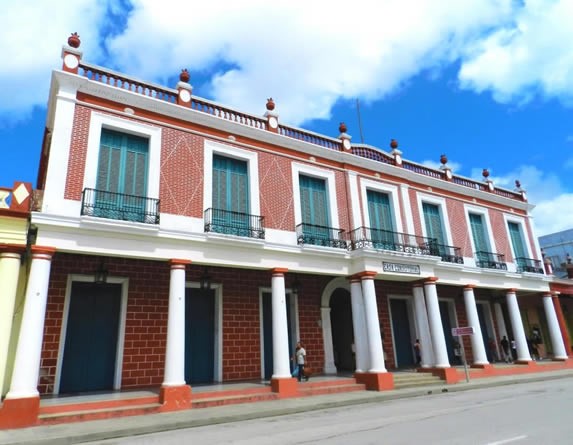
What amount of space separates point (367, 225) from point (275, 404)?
754cm

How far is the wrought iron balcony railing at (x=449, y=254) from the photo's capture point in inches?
675

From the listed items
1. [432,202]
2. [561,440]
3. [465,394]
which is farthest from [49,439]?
[432,202]

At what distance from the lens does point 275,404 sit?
34.4ft

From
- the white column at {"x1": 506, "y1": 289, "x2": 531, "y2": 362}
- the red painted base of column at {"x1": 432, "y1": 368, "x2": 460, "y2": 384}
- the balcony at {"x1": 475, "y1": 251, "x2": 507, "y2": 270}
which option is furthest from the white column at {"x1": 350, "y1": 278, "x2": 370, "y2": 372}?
the white column at {"x1": 506, "y1": 289, "x2": 531, "y2": 362}

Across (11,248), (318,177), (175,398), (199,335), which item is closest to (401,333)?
(318,177)

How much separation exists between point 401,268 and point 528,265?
10.1 m

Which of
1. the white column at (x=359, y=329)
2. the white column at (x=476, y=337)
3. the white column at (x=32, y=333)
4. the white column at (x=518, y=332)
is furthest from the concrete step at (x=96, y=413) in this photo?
the white column at (x=518, y=332)

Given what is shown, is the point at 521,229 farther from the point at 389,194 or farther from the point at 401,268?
the point at 401,268

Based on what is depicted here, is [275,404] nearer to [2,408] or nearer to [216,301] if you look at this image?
[216,301]

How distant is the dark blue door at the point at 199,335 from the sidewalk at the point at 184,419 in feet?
9.95

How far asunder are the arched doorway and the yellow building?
12.0m

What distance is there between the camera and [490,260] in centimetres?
1903

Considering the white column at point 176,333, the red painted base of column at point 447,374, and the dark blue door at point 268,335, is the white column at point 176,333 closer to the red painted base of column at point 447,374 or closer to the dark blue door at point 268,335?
the dark blue door at point 268,335

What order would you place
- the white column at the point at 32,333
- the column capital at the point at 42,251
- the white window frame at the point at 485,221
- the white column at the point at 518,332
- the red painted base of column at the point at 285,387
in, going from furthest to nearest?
1. the white window frame at the point at 485,221
2. the white column at the point at 518,332
3. the red painted base of column at the point at 285,387
4. the column capital at the point at 42,251
5. the white column at the point at 32,333
